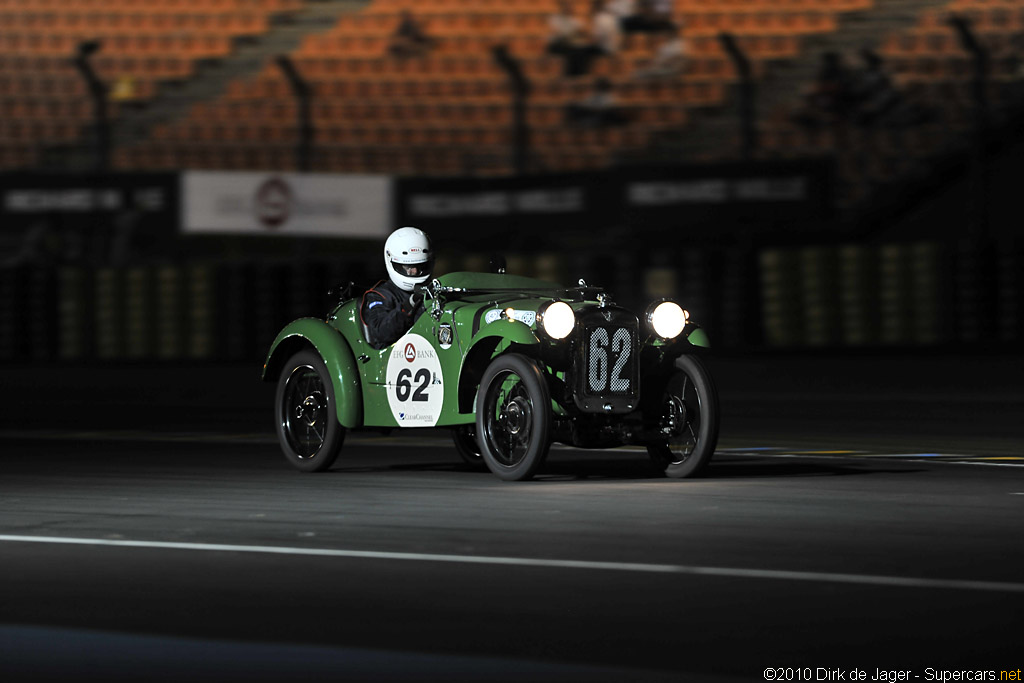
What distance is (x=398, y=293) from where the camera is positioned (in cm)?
1198

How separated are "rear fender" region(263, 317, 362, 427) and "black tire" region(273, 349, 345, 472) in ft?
0.19

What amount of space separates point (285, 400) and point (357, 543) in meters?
4.09

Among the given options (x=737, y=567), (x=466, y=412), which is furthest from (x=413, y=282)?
(x=737, y=567)

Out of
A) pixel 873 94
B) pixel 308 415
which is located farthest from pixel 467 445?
pixel 873 94

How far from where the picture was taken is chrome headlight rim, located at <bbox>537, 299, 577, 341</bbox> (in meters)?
10.9

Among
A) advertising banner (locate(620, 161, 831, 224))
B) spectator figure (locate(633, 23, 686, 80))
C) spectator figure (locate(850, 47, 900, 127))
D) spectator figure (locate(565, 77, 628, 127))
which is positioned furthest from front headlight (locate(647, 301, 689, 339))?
spectator figure (locate(633, 23, 686, 80))

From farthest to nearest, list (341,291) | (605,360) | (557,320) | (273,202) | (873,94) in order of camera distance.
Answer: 1. (873,94)
2. (273,202)
3. (341,291)
4. (605,360)
5. (557,320)

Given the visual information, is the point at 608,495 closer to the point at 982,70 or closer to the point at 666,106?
the point at 982,70

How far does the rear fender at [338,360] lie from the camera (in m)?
11.9

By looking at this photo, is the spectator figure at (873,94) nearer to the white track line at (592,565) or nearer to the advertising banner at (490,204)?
the advertising banner at (490,204)

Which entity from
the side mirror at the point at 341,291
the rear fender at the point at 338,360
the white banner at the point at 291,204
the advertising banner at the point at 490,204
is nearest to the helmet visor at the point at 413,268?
the side mirror at the point at 341,291

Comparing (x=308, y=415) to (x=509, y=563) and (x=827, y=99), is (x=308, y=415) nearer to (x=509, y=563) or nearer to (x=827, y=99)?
(x=509, y=563)

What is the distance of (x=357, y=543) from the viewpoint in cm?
833

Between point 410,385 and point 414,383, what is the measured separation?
0.03 m
